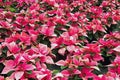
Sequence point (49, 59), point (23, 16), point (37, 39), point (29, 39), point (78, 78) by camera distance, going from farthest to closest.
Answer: point (23, 16) < point (37, 39) < point (29, 39) < point (49, 59) < point (78, 78)

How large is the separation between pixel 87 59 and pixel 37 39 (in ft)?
2.09

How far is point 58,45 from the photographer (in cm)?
232

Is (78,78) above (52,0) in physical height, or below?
below

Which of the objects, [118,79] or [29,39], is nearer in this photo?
[118,79]

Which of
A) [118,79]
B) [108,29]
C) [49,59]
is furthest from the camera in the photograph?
[108,29]

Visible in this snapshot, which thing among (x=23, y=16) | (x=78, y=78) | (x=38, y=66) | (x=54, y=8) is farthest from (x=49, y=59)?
(x=54, y=8)

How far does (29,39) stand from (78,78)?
1.94 feet

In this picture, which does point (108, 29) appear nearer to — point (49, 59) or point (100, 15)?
point (100, 15)

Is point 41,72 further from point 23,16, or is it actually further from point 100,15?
point 100,15

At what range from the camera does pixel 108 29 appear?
3.31 meters

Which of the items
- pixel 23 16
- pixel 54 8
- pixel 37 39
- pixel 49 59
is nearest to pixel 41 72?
pixel 49 59

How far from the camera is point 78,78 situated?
6.42ft

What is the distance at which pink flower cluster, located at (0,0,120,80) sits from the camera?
75.0 inches

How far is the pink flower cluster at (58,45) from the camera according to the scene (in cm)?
191
